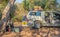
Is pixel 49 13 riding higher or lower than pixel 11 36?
higher

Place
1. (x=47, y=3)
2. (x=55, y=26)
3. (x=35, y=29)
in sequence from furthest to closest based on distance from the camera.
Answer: (x=47, y=3) < (x=55, y=26) < (x=35, y=29)

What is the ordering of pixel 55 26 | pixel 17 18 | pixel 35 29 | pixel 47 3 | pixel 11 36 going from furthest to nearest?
pixel 47 3
pixel 17 18
pixel 55 26
pixel 35 29
pixel 11 36

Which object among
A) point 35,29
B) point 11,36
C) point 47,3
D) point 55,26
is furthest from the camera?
point 47,3

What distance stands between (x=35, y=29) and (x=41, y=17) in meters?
1.09

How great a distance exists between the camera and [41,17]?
13.9 meters

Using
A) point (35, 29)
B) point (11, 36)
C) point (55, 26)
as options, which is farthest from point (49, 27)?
point (11, 36)

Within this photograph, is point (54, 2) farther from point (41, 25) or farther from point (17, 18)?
point (41, 25)

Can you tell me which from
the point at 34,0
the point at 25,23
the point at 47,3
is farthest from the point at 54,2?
the point at 25,23

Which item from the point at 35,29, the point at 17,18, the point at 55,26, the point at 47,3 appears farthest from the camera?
the point at 47,3

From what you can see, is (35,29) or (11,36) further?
(35,29)

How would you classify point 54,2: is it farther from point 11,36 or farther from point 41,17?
point 11,36

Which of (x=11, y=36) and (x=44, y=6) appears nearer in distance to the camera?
(x=11, y=36)

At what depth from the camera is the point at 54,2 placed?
27359 mm

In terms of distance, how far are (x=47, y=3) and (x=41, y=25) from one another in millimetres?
13268
